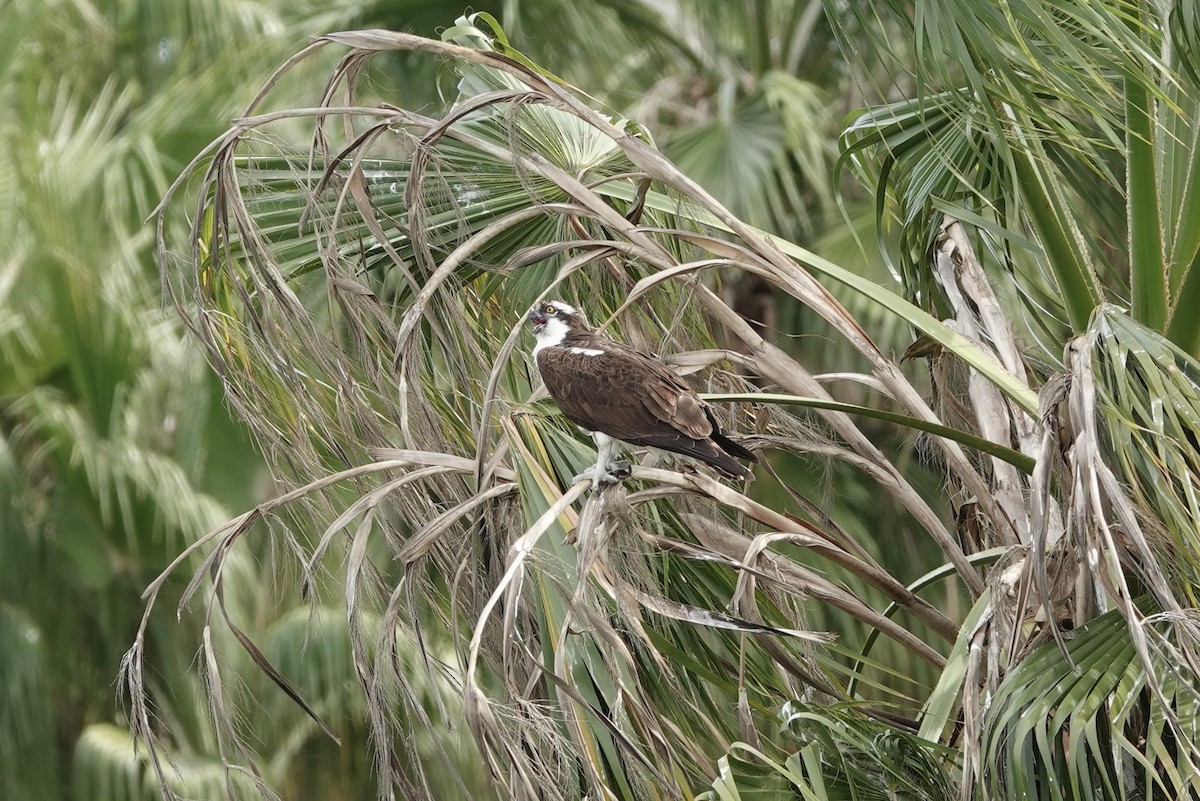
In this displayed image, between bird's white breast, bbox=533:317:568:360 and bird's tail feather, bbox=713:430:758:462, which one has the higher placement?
bird's white breast, bbox=533:317:568:360

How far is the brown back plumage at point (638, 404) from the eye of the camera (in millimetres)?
2898

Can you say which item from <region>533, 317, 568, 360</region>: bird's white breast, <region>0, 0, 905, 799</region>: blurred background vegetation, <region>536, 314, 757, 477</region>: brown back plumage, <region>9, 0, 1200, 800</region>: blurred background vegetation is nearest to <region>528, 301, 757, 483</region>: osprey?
<region>536, 314, 757, 477</region>: brown back plumage

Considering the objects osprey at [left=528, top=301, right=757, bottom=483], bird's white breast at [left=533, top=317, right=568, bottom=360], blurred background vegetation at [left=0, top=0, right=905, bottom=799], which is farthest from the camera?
blurred background vegetation at [left=0, top=0, right=905, bottom=799]

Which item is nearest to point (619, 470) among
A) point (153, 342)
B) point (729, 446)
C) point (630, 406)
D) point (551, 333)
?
point (630, 406)

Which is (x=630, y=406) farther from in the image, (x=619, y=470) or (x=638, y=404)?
(x=619, y=470)

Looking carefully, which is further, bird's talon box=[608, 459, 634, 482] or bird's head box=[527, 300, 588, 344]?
bird's head box=[527, 300, 588, 344]

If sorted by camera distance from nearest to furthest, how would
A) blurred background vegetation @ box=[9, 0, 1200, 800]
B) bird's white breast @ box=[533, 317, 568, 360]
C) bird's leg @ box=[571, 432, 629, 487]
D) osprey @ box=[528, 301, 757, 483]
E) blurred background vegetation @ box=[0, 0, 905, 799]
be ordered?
bird's leg @ box=[571, 432, 629, 487] → osprey @ box=[528, 301, 757, 483] → bird's white breast @ box=[533, 317, 568, 360] → blurred background vegetation @ box=[9, 0, 1200, 800] → blurred background vegetation @ box=[0, 0, 905, 799]

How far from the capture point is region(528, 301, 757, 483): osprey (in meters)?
2.89

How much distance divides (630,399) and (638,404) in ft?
0.07

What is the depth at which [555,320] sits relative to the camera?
3480 mm

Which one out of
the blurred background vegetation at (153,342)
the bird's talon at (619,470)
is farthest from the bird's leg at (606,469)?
the blurred background vegetation at (153,342)

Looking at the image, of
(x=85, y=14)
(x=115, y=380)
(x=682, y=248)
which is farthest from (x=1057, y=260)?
(x=85, y=14)

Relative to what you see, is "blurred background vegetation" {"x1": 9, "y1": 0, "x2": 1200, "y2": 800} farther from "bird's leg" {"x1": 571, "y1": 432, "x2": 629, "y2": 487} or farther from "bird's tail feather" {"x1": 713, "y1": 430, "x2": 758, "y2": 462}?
"bird's leg" {"x1": 571, "y1": 432, "x2": 629, "y2": 487}

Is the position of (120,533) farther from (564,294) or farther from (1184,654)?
(1184,654)
